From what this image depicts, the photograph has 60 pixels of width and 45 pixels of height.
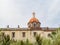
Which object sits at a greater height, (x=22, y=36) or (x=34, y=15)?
(x=34, y=15)

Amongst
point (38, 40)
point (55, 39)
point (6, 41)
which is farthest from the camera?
point (6, 41)

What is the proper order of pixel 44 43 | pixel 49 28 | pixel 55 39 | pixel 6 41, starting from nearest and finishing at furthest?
pixel 55 39, pixel 44 43, pixel 6 41, pixel 49 28

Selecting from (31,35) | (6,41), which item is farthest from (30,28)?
(6,41)

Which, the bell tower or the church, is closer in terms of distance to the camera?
the bell tower

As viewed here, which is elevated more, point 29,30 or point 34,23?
point 34,23

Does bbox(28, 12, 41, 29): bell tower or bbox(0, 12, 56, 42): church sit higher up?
bbox(28, 12, 41, 29): bell tower

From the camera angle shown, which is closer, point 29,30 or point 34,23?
point 34,23

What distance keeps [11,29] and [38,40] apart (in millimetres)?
34830

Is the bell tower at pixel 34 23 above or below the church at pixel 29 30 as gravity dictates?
above

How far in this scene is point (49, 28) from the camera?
78.6m

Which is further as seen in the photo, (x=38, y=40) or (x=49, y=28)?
(x=49, y=28)

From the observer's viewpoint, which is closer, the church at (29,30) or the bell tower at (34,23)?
the bell tower at (34,23)

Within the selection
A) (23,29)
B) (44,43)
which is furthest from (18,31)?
(44,43)

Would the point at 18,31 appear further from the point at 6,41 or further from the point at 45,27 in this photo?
the point at 6,41
